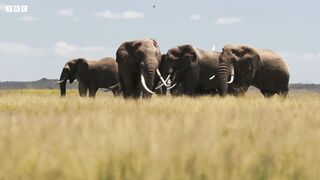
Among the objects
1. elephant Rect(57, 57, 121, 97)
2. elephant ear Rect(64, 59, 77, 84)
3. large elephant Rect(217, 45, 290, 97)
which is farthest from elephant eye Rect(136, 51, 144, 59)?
elephant ear Rect(64, 59, 77, 84)

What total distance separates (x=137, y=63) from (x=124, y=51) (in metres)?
0.61

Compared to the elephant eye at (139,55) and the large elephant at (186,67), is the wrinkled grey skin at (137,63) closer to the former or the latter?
the elephant eye at (139,55)

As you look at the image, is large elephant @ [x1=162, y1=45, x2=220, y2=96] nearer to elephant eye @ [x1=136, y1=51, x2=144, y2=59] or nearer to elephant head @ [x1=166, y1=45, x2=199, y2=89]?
elephant head @ [x1=166, y1=45, x2=199, y2=89]

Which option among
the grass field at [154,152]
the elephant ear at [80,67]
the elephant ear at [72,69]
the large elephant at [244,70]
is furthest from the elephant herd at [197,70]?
the grass field at [154,152]

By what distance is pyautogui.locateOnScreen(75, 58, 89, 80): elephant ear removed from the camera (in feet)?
89.5

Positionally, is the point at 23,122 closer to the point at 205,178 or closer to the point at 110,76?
the point at 205,178

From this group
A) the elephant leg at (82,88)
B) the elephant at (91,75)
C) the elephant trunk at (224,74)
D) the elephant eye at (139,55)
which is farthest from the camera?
the elephant leg at (82,88)

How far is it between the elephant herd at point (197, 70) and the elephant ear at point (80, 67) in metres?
5.27

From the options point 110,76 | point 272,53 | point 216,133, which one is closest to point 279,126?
point 216,133

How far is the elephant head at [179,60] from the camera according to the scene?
20.2 metres

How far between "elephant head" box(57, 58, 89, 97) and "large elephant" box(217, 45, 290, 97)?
32.8ft

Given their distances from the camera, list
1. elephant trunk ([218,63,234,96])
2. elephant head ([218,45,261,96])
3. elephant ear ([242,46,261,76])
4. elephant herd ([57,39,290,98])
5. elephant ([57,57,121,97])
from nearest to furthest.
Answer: elephant herd ([57,39,290,98]) < elephant trunk ([218,63,234,96]) < elephant head ([218,45,261,96]) < elephant ear ([242,46,261,76]) < elephant ([57,57,121,97])

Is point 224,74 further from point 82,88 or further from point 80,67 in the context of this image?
point 82,88

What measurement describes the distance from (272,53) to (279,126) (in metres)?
16.2
